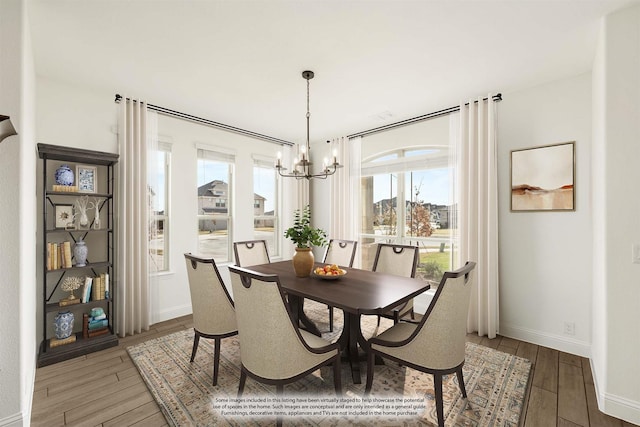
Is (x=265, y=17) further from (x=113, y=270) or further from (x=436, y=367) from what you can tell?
(x=113, y=270)

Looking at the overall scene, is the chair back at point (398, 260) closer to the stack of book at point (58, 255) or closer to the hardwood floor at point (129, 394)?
the hardwood floor at point (129, 394)

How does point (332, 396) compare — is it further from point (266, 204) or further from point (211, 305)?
point (266, 204)

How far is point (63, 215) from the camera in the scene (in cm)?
276

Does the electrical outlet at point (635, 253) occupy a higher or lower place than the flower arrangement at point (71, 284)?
higher

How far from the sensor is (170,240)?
12.0 ft

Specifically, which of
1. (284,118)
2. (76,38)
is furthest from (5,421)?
(284,118)

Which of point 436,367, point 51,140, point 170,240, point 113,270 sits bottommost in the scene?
point 436,367

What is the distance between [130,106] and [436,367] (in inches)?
150

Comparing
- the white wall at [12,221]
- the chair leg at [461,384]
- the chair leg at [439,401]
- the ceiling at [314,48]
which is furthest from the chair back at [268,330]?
the ceiling at [314,48]

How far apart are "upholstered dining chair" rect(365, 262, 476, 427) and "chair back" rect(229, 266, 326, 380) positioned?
0.62m

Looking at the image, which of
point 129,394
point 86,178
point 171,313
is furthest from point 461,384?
point 86,178

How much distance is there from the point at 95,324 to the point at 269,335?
238 centimetres

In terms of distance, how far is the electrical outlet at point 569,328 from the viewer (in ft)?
8.96

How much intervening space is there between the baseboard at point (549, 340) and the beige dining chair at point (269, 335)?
241 cm
